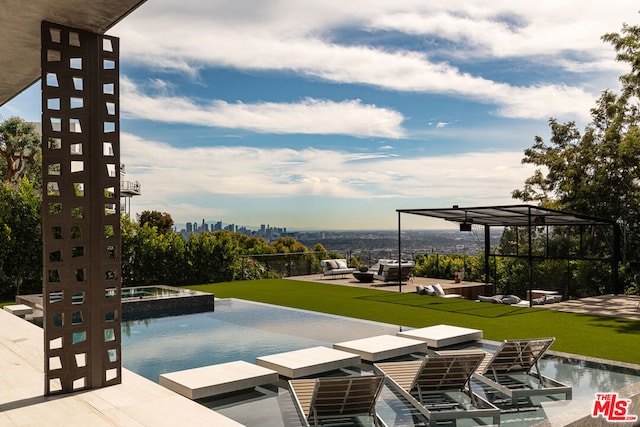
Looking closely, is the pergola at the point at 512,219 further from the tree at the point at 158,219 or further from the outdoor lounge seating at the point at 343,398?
the tree at the point at 158,219

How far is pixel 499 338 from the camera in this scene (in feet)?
31.3

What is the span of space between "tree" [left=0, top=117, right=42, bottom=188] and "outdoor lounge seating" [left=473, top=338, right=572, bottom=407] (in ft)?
99.4

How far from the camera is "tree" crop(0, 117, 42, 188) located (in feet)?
102

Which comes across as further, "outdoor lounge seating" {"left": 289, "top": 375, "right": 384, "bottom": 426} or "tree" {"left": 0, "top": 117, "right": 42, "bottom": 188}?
"tree" {"left": 0, "top": 117, "right": 42, "bottom": 188}

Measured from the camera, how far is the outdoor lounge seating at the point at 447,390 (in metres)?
5.26

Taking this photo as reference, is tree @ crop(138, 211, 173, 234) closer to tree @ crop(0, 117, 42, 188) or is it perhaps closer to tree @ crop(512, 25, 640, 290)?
tree @ crop(0, 117, 42, 188)

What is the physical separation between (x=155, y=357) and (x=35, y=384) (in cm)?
232

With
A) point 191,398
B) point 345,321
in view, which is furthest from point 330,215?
point 191,398

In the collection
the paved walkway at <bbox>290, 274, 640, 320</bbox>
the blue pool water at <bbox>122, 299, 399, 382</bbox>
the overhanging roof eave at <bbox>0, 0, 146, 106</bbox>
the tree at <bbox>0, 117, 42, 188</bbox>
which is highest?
the tree at <bbox>0, 117, 42, 188</bbox>

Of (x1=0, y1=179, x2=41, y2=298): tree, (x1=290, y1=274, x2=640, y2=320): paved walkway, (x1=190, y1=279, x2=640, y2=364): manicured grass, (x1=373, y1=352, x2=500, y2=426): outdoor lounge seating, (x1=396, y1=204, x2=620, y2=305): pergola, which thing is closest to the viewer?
(x1=373, y1=352, x2=500, y2=426): outdoor lounge seating

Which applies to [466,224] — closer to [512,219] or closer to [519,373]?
[512,219]

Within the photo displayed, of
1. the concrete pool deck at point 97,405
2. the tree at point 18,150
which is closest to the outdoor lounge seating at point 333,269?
the concrete pool deck at point 97,405

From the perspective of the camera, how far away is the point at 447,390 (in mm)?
5824

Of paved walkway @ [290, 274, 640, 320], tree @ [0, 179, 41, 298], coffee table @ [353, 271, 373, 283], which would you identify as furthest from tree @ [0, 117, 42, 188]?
paved walkway @ [290, 274, 640, 320]
